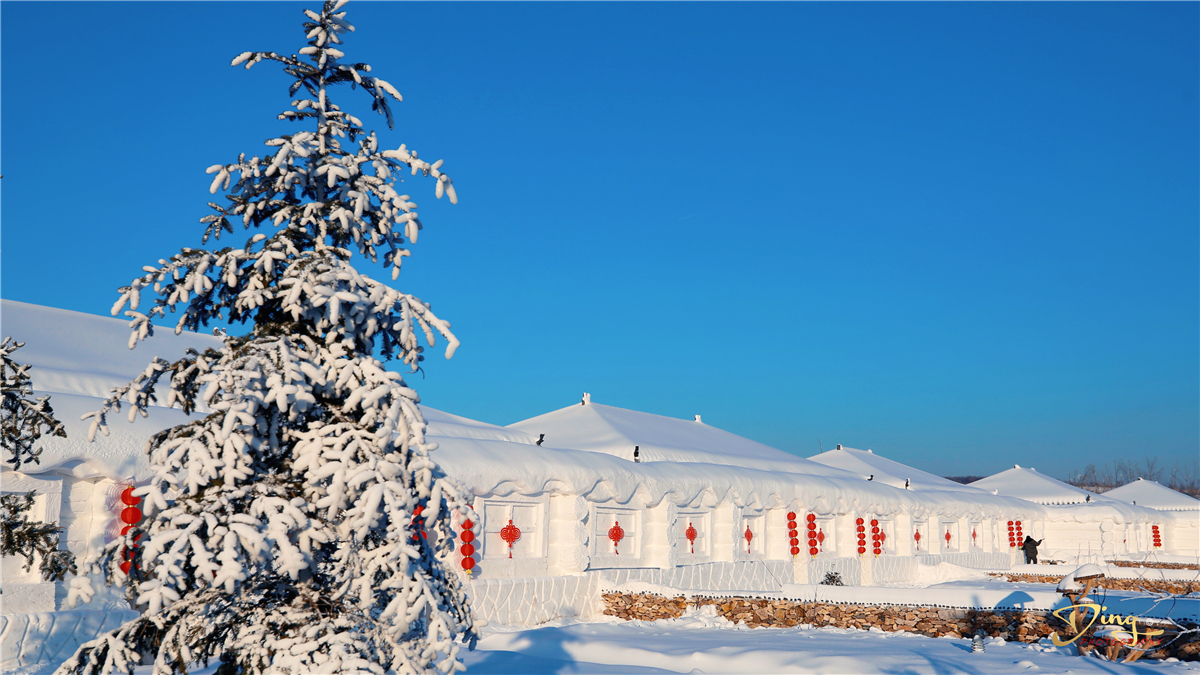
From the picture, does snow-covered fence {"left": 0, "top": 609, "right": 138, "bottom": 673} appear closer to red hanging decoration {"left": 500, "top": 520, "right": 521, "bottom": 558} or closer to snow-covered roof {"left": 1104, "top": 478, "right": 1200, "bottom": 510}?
red hanging decoration {"left": 500, "top": 520, "right": 521, "bottom": 558}

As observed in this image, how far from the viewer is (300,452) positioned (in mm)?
5637

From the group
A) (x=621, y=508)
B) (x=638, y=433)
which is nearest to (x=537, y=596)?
(x=621, y=508)

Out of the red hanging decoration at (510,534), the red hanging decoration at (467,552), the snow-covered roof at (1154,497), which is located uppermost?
the snow-covered roof at (1154,497)

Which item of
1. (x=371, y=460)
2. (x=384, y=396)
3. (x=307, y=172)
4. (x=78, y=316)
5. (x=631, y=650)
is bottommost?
(x=631, y=650)

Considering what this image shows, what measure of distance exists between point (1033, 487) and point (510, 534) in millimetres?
40726

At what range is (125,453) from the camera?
1184 centimetres

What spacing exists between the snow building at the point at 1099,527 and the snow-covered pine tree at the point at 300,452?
38631 millimetres

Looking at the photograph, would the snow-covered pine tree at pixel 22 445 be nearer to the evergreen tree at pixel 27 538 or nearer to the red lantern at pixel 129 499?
the evergreen tree at pixel 27 538

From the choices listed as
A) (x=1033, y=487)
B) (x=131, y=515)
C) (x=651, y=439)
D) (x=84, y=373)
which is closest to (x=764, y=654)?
(x=131, y=515)

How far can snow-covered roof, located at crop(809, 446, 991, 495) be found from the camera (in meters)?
37.5

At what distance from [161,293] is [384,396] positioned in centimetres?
165

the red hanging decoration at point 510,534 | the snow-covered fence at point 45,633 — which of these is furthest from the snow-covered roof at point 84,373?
the red hanging decoration at point 510,534

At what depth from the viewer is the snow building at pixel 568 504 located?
1145cm

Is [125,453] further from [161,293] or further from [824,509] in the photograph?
[824,509]
